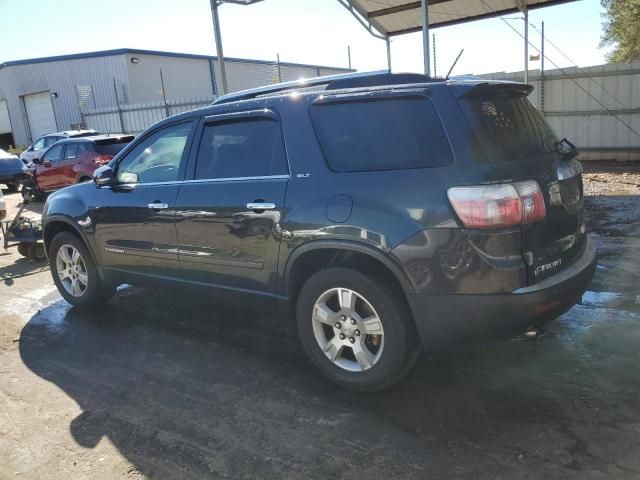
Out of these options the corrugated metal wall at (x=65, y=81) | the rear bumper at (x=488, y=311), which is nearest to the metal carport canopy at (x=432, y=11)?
the rear bumper at (x=488, y=311)

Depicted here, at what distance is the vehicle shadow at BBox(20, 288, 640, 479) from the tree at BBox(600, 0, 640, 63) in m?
22.5

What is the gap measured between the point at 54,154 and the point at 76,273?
996 centimetres

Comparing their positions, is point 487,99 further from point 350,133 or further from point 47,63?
point 47,63

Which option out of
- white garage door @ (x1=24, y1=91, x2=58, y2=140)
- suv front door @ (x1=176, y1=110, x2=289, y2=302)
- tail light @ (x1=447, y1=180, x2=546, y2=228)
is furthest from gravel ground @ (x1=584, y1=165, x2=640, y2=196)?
white garage door @ (x1=24, y1=91, x2=58, y2=140)

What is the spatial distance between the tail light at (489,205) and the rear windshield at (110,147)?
11.6 meters

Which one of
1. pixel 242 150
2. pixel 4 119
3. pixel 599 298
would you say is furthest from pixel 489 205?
pixel 4 119

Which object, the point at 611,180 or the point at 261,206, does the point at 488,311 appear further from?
the point at 611,180

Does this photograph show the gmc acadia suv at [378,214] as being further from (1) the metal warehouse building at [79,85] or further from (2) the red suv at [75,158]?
(1) the metal warehouse building at [79,85]

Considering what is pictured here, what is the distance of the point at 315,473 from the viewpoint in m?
2.71

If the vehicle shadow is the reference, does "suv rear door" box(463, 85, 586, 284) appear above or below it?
above

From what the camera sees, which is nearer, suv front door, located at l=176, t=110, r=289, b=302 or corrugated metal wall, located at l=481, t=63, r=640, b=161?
suv front door, located at l=176, t=110, r=289, b=302

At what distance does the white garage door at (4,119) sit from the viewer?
108 ft

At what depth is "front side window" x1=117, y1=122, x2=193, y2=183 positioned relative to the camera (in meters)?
4.39

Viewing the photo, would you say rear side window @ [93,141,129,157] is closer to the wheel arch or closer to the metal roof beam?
the metal roof beam
